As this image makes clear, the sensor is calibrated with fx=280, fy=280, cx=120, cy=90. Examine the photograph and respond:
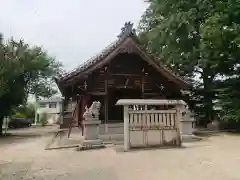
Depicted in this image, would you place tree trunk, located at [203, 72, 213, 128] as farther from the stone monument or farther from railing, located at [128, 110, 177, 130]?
the stone monument

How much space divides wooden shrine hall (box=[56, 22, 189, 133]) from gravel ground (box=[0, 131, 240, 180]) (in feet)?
15.1

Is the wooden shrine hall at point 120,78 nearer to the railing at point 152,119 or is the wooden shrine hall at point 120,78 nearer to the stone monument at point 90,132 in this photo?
the stone monument at point 90,132

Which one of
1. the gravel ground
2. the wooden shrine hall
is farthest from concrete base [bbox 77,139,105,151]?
the wooden shrine hall

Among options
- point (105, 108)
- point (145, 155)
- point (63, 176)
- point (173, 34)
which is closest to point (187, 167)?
point (145, 155)

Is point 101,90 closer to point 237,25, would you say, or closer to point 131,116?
point 131,116

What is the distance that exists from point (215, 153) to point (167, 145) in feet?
6.58

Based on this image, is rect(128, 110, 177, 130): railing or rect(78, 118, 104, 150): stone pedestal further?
rect(78, 118, 104, 150): stone pedestal

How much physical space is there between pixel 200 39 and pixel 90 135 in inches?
514

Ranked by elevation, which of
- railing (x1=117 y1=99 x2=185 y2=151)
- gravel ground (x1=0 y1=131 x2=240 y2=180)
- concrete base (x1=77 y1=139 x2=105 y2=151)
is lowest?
gravel ground (x1=0 y1=131 x2=240 y2=180)

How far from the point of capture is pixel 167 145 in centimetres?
1128

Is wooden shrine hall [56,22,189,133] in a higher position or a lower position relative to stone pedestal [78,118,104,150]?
higher

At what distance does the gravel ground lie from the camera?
718 cm

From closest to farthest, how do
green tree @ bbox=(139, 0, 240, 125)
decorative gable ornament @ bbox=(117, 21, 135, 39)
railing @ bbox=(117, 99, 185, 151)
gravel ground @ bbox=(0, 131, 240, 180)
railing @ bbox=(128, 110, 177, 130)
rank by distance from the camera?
gravel ground @ bbox=(0, 131, 240, 180), railing @ bbox=(117, 99, 185, 151), railing @ bbox=(128, 110, 177, 130), decorative gable ornament @ bbox=(117, 21, 135, 39), green tree @ bbox=(139, 0, 240, 125)

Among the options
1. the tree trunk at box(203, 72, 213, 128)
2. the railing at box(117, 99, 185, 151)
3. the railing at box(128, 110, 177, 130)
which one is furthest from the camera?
the tree trunk at box(203, 72, 213, 128)
